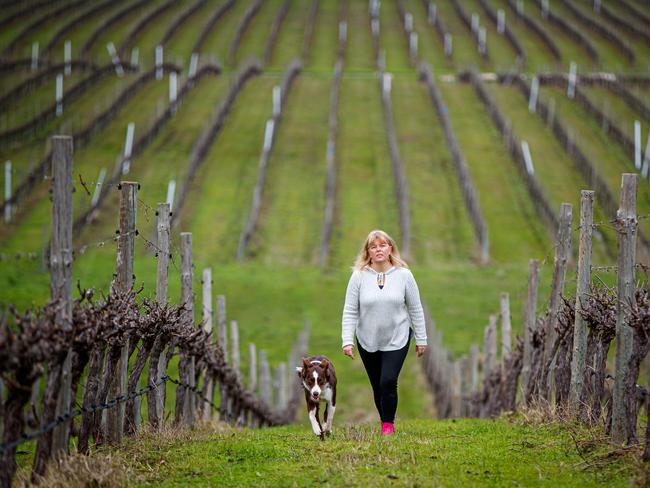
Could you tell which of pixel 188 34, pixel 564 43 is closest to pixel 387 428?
pixel 564 43

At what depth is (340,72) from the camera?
61.4 metres

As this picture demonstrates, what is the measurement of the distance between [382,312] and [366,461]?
1.83m

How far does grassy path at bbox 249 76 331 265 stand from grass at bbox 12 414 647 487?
24179 millimetres

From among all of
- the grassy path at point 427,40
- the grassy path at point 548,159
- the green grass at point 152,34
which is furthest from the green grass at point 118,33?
the grassy path at point 548,159

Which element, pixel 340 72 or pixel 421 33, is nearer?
pixel 340 72

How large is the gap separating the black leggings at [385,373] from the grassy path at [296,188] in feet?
78.6

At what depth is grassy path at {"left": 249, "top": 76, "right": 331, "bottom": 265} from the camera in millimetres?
34625

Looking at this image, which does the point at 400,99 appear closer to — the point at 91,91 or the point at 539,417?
the point at 91,91

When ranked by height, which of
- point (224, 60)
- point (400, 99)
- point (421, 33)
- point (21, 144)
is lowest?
point (21, 144)

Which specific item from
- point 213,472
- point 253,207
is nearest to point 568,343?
point 213,472

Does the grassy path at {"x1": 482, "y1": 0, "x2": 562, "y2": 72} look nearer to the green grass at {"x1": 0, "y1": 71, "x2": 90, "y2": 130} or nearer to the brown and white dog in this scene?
the green grass at {"x1": 0, "y1": 71, "x2": 90, "y2": 130}

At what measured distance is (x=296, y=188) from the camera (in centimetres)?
4066

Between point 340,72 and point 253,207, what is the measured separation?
26189 millimetres

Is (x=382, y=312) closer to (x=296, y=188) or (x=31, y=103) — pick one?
(x=296, y=188)
